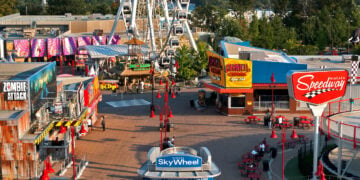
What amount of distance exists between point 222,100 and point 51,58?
46.8m

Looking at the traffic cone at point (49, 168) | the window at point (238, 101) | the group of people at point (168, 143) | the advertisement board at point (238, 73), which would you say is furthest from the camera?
the window at point (238, 101)

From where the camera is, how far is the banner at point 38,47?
289 feet

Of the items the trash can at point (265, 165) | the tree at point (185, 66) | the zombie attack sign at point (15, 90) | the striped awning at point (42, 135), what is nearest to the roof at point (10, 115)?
the zombie attack sign at point (15, 90)

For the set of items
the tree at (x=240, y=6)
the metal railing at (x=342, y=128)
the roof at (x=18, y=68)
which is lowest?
the metal railing at (x=342, y=128)

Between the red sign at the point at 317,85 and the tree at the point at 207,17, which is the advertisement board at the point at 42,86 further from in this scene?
the tree at the point at 207,17

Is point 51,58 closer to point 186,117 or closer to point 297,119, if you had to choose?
point 186,117

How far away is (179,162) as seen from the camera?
2677 cm

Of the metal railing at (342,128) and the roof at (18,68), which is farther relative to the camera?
the roof at (18,68)

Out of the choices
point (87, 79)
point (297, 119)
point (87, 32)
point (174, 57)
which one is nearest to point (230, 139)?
point (297, 119)

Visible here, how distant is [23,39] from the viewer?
290ft

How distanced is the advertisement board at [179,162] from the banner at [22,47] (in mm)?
63564

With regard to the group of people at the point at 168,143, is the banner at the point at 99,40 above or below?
above

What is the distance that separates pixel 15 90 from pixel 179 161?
12182 millimetres

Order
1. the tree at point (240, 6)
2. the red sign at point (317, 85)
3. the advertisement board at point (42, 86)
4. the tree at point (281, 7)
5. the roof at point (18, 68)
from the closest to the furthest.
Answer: the red sign at point (317, 85) → the advertisement board at point (42, 86) → the roof at point (18, 68) → the tree at point (281, 7) → the tree at point (240, 6)
